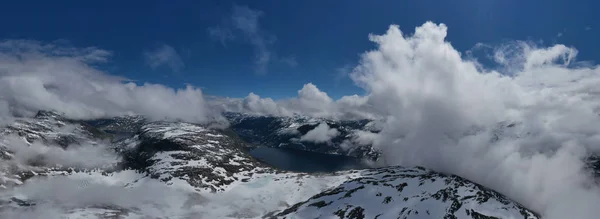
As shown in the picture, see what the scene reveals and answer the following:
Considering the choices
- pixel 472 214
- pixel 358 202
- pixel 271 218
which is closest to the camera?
pixel 472 214

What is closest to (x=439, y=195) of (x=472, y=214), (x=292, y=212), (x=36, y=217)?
(x=472, y=214)

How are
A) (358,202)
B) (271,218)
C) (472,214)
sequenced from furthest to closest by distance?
(358,202), (271,218), (472,214)

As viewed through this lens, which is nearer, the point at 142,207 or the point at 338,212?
the point at 338,212

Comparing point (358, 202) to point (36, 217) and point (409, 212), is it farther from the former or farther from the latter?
point (36, 217)

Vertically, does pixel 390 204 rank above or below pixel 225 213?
below

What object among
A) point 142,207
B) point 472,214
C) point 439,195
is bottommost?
point 472,214

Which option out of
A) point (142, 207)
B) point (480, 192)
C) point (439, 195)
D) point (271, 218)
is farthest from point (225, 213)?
point (480, 192)

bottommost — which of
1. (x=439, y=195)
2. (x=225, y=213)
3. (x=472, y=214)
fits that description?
(x=472, y=214)

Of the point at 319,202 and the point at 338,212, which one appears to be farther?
the point at 319,202

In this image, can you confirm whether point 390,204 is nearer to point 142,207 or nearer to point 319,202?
point 319,202
